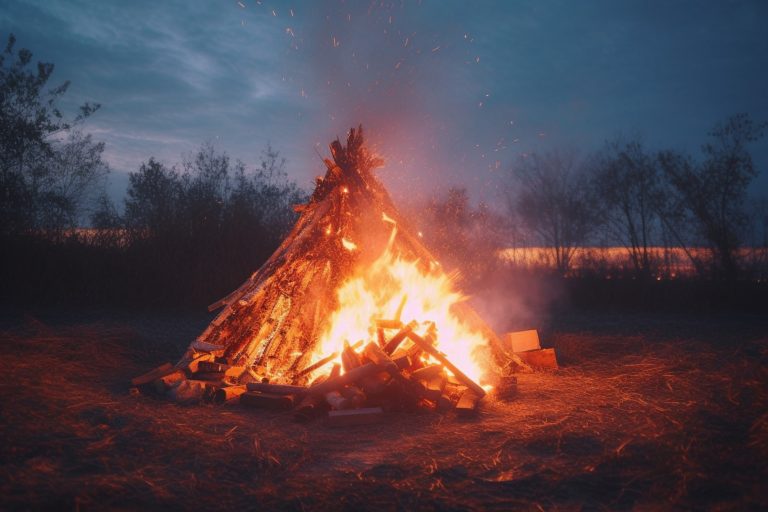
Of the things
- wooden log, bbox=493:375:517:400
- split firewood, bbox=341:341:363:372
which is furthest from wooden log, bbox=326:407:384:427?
wooden log, bbox=493:375:517:400

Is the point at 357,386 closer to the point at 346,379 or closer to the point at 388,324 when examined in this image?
the point at 346,379

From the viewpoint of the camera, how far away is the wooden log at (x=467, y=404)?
14.2 feet

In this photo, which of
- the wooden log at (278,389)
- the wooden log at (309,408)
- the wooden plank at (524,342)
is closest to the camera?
the wooden log at (309,408)

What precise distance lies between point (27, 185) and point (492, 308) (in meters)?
13.1

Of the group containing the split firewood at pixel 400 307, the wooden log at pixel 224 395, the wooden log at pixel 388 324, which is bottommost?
the wooden log at pixel 224 395

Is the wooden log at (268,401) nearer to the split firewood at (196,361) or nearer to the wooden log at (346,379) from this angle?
the wooden log at (346,379)

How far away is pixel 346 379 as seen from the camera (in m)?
4.56

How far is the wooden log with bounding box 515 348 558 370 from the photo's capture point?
20.1 feet

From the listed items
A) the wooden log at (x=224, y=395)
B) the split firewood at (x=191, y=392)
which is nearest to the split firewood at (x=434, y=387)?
the wooden log at (x=224, y=395)

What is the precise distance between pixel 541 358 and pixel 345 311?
2.58 meters

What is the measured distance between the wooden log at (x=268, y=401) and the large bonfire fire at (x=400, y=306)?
1.10 m

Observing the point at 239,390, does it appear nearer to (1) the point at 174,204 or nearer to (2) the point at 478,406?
(2) the point at 478,406

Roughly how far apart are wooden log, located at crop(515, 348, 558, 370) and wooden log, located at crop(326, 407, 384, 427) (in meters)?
2.69

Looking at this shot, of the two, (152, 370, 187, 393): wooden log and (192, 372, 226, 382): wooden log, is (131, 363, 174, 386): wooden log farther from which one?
(192, 372, 226, 382): wooden log
